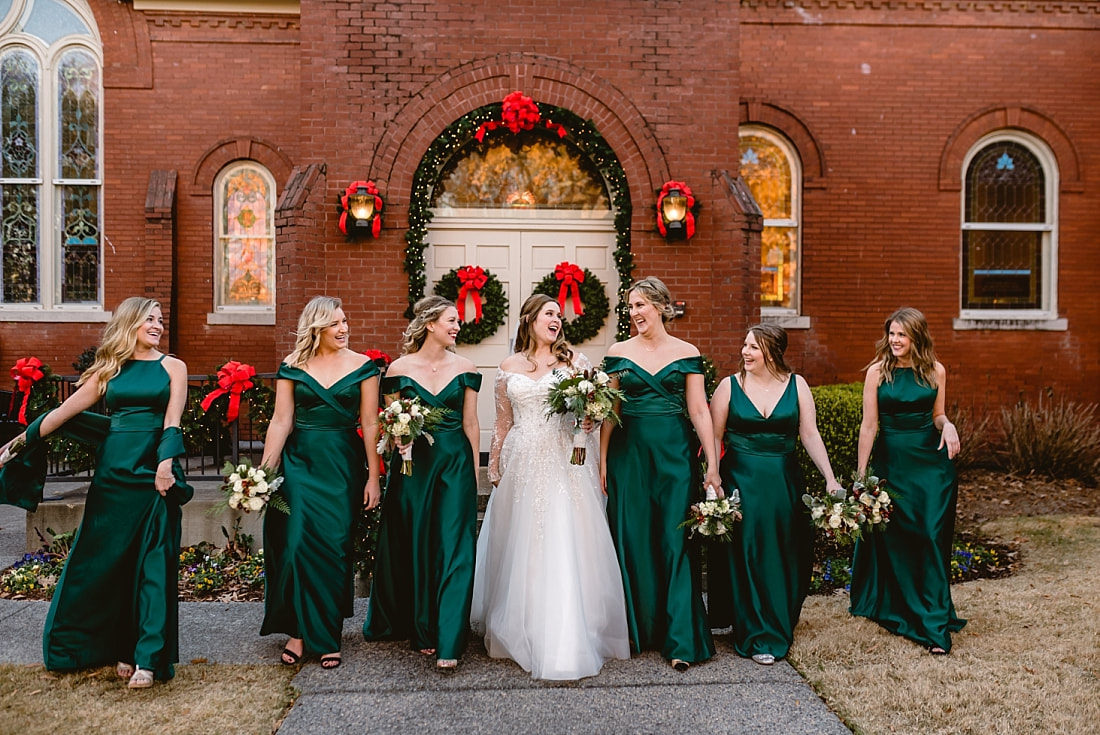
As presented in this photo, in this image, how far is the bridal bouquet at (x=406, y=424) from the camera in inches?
178

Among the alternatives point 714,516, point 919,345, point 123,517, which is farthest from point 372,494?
point 919,345

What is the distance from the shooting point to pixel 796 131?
12.0 meters

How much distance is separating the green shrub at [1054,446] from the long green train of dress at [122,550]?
10181 mm

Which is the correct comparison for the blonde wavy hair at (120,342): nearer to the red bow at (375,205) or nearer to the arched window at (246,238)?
the red bow at (375,205)

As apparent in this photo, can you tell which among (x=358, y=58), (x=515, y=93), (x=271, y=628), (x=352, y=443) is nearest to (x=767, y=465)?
(x=352, y=443)

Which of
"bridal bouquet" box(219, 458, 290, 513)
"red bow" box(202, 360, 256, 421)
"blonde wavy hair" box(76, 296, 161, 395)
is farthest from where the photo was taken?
"red bow" box(202, 360, 256, 421)

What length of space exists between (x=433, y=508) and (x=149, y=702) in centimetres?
174

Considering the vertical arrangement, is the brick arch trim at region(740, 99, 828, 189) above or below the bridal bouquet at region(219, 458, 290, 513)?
above

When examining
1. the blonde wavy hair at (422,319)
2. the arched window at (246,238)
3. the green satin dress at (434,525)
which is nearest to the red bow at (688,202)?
the blonde wavy hair at (422,319)

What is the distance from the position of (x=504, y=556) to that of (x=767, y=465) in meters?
1.69

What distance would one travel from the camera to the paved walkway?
12.9 feet

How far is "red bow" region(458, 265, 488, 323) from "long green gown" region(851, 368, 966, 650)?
514 cm

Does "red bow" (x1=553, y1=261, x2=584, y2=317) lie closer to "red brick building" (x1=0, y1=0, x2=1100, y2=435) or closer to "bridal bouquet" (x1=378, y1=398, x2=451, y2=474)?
"red brick building" (x1=0, y1=0, x2=1100, y2=435)

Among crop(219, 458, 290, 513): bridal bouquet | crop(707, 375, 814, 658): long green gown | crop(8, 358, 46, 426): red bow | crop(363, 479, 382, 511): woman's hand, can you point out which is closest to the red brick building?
crop(8, 358, 46, 426): red bow
